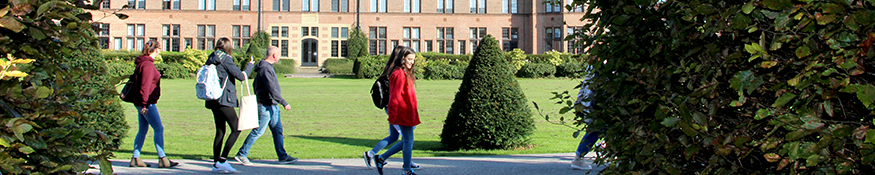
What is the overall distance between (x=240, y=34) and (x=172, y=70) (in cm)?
1433

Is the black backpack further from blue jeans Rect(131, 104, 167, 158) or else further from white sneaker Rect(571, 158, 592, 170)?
blue jeans Rect(131, 104, 167, 158)

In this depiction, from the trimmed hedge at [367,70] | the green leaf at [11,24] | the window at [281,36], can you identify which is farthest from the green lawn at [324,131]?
the window at [281,36]

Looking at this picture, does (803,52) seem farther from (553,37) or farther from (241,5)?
(553,37)

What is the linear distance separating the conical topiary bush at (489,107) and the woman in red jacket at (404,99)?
69.1 inches

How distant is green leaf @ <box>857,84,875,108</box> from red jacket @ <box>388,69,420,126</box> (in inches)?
151

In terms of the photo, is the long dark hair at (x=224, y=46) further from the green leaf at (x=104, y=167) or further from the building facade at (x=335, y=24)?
the building facade at (x=335, y=24)

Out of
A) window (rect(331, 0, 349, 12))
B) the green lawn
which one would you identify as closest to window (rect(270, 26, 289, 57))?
window (rect(331, 0, 349, 12))

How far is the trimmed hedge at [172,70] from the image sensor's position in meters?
28.8

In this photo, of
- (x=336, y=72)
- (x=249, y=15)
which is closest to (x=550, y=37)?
(x=336, y=72)

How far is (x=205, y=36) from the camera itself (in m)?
43.1

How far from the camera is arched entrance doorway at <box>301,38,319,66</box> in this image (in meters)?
44.1

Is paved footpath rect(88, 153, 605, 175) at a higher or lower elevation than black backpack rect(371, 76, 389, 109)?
lower

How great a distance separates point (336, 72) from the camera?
36250 millimetres

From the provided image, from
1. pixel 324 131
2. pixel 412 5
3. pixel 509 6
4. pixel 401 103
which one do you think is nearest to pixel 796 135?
pixel 401 103
